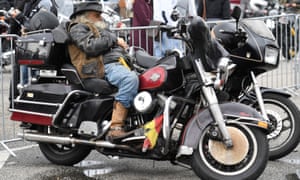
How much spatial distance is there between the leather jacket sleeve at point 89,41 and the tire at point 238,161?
1.24 meters

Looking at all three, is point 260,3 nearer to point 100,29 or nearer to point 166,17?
point 166,17

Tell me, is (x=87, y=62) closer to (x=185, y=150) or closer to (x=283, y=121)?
(x=185, y=150)

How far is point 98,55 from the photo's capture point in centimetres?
589

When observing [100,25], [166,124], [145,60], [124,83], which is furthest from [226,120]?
[100,25]

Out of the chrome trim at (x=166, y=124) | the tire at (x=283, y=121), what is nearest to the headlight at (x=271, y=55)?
the tire at (x=283, y=121)

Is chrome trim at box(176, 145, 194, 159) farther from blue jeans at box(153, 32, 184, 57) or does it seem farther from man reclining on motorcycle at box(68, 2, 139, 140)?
blue jeans at box(153, 32, 184, 57)

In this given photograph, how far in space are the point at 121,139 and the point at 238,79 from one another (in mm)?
1327

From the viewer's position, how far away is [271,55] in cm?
611

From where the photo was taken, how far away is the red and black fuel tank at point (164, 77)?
554 centimetres

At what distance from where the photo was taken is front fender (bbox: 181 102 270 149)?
17.2 ft

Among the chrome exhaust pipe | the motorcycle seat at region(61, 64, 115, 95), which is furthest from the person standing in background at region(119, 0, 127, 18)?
the chrome exhaust pipe

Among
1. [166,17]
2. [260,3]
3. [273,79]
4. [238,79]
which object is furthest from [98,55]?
[260,3]

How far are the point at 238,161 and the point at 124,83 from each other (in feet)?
3.95

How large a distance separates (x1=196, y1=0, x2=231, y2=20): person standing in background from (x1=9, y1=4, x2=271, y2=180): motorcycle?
14.7 feet
